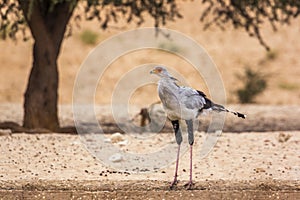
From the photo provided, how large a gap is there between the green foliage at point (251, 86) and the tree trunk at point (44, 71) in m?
9.09

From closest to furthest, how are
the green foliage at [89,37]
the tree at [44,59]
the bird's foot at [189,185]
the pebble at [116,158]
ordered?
the bird's foot at [189,185]
the pebble at [116,158]
the tree at [44,59]
the green foliage at [89,37]

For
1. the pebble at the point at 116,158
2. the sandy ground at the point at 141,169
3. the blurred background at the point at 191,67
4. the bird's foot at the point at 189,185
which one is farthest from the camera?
the blurred background at the point at 191,67

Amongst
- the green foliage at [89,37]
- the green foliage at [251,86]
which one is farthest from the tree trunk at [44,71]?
the green foliage at [89,37]

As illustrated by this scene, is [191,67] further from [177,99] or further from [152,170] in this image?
[177,99]

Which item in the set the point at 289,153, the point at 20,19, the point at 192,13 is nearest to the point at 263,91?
the point at 192,13

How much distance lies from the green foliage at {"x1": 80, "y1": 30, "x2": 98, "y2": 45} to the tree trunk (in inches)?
574

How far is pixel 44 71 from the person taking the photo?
1287cm

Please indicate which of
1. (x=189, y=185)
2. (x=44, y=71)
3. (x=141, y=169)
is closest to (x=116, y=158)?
(x=141, y=169)

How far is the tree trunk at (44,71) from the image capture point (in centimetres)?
1272

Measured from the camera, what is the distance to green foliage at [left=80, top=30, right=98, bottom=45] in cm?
2775

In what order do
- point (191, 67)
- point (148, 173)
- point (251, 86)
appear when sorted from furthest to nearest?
point (191, 67), point (251, 86), point (148, 173)

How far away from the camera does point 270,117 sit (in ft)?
53.7

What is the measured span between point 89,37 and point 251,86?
7.85 m

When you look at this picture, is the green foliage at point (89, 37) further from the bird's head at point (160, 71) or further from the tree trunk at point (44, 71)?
the bird's head at point (160, 71)
